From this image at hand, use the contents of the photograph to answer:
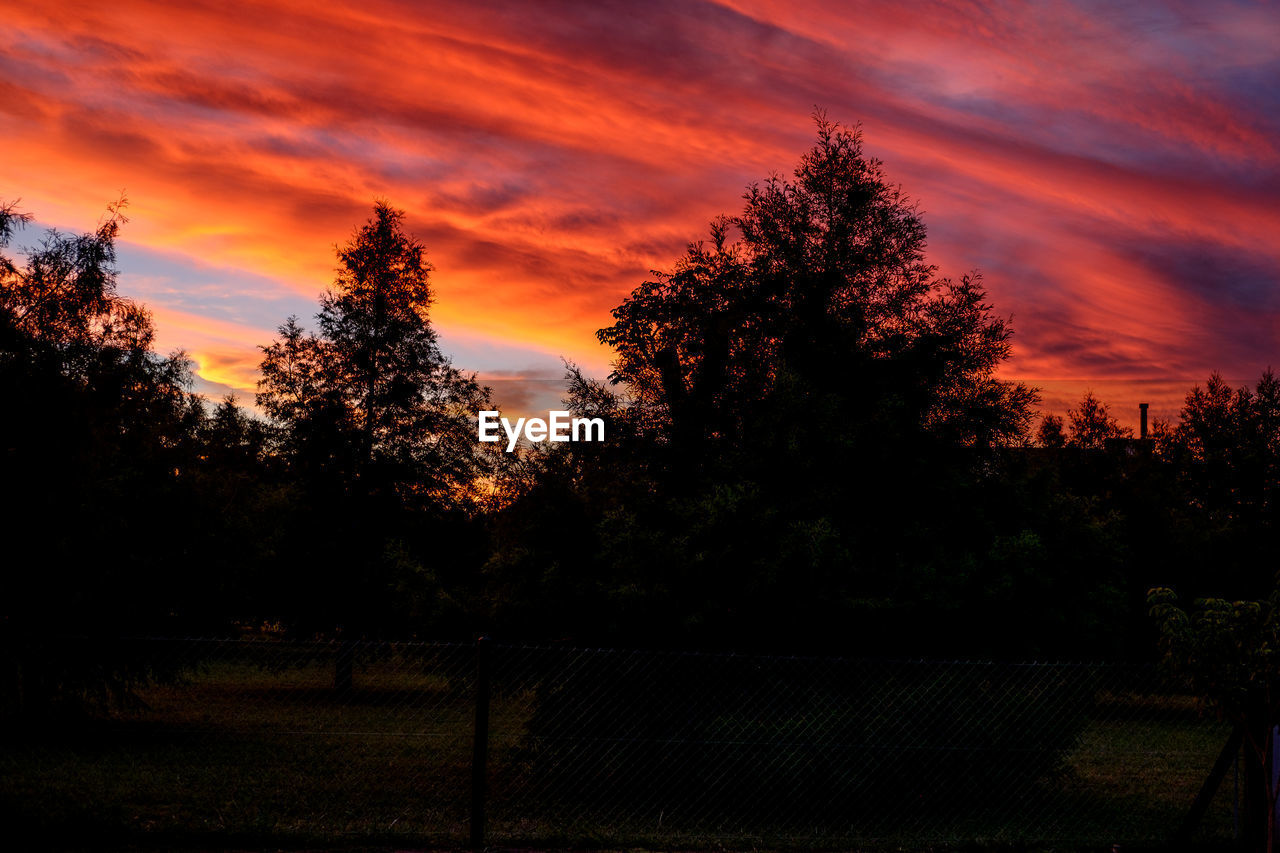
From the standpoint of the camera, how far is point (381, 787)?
40.2 ft

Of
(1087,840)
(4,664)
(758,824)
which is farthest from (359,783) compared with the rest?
(1087,840)

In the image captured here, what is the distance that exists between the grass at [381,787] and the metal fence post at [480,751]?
0.26 metres

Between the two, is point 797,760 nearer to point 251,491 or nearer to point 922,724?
point 922,724

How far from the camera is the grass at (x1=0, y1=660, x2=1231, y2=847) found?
9.03m

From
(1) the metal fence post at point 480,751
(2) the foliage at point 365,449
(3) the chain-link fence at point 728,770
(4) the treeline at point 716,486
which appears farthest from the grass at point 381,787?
(2) the foliage at point 365,449

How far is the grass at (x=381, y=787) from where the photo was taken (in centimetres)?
903

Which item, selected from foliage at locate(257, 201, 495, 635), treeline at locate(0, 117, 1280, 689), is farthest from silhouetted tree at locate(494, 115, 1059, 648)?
foliage at locate(257, 201, 495, 635)

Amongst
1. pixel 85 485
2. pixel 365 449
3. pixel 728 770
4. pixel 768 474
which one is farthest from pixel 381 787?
pixel 365 449

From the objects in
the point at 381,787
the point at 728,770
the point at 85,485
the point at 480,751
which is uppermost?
the point at 85,485

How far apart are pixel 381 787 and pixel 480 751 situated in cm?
430

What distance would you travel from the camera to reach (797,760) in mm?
10875

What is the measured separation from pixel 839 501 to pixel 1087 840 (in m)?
4.64

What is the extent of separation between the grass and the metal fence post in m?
0.26

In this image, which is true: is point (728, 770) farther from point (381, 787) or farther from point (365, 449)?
point (365, 449)
